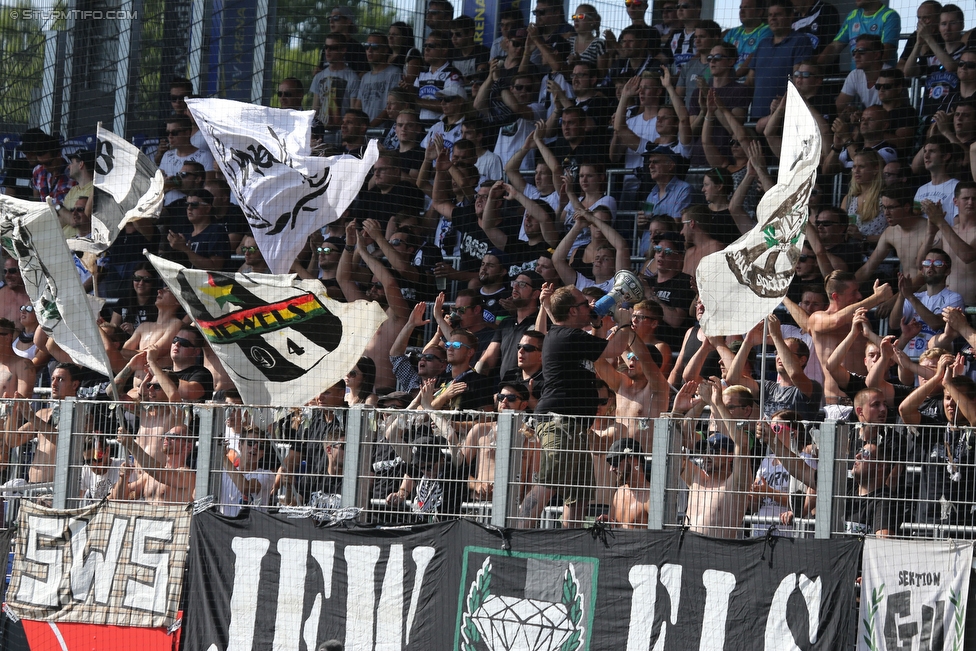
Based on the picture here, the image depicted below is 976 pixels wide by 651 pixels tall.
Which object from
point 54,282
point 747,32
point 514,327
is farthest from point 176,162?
point 747,32

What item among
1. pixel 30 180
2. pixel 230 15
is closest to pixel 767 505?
pixel 230 15

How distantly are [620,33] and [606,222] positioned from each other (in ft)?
6.52

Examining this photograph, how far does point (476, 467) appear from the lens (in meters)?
7.70

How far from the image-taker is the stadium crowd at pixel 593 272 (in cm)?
735

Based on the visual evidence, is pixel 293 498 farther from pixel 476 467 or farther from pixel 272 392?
pixel 476 467

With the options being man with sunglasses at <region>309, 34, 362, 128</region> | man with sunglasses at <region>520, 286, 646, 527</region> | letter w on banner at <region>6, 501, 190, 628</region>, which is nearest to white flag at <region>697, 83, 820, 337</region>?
man with sunglasses at <region>520, 286, 646, 527</region>

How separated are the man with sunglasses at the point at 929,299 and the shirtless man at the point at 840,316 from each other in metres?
0.12

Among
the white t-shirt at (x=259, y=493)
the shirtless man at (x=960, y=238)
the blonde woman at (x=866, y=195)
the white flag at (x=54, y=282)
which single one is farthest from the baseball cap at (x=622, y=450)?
the white flag at (x=54, y=282)

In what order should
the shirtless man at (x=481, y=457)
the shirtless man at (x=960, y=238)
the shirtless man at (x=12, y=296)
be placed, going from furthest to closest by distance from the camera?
the shirtless man at (x=12, y=296) → the shirtless man at (x=960, y=238) → the shirtless man at (x=481, y=457)

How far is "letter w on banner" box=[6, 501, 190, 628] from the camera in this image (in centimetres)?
830

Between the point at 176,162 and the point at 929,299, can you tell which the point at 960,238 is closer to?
the point at 929,299

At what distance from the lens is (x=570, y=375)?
8.08m

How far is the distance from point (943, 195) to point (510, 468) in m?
3.64

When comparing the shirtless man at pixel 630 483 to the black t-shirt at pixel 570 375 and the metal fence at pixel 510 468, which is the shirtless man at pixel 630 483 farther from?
the black t-shirt at pixel 570 375
